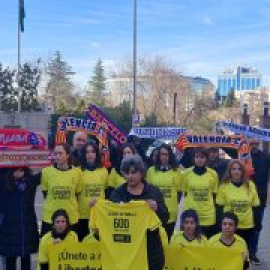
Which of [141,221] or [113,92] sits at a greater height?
[113,92]

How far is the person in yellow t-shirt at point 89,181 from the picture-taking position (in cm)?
736

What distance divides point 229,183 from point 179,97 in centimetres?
5421

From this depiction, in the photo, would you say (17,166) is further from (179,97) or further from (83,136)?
(179,97)

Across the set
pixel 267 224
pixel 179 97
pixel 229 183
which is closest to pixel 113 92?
pixel 179 97

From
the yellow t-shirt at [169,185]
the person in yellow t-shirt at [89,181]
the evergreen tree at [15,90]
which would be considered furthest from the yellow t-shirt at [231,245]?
the evergreen tree at [15,90]

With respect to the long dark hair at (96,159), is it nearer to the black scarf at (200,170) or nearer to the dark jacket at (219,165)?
the black scarf at (200,170)

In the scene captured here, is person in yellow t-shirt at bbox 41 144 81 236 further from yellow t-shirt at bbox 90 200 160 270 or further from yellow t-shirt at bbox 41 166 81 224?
yellow t-shirt at bbox 90 200 160 270

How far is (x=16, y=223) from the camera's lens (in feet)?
22.9

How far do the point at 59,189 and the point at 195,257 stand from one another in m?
2.03

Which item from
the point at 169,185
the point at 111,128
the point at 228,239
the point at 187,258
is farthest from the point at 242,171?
the point at 111,128

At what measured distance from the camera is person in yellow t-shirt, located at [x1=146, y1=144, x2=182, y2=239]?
7.80 metres

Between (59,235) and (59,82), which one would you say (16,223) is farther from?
(59,82)

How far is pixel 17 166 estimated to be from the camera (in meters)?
6.91

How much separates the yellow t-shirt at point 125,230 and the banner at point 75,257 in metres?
0.49
